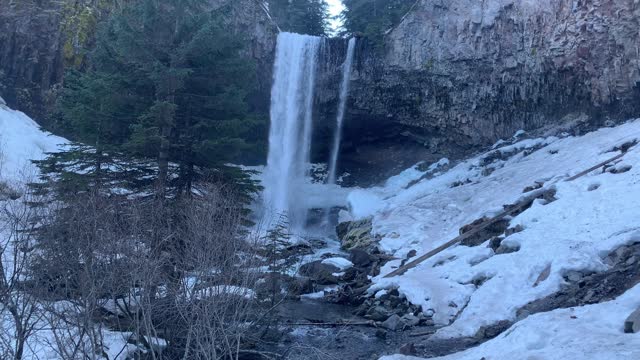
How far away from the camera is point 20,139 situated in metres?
25.9

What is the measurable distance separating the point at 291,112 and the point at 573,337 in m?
24.4

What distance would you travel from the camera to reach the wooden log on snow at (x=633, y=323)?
8.05m

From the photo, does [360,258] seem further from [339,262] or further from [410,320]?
[410,320]

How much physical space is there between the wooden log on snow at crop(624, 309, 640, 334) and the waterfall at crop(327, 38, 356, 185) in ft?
80.2

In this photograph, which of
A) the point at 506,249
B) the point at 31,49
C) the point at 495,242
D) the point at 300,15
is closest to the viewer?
the point at 506,249

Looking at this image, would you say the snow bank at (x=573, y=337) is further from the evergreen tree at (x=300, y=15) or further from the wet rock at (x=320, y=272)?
the evergreen tree at (x=300, y=15)

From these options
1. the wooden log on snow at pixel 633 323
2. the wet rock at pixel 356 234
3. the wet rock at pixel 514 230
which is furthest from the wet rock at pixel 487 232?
the wooden log on snow at pixel 633 323

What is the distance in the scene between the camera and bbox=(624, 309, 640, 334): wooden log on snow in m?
8.05

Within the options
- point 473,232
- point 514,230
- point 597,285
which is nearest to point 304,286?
point 473,232

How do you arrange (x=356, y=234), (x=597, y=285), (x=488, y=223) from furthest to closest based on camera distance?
(x=356, y=234) → (x=488, y=223) → (x=597, y=285)

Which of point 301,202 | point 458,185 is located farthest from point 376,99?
point 458,185

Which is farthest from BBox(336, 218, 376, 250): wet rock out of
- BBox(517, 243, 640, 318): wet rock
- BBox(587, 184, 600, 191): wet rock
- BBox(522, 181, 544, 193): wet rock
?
BBox(517, 243, 640, 318): wet rock

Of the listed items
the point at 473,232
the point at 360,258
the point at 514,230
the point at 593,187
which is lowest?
the point at 360,258

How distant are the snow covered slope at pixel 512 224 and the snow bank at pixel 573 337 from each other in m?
0.27
